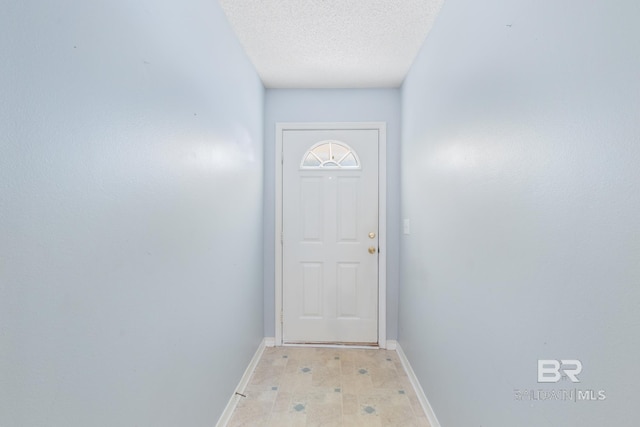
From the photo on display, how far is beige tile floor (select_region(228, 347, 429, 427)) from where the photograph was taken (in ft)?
6.33

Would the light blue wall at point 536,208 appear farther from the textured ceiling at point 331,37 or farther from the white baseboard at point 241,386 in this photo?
the white baseboard at point 241,386

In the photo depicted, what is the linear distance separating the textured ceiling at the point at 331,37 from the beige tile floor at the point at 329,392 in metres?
2.40

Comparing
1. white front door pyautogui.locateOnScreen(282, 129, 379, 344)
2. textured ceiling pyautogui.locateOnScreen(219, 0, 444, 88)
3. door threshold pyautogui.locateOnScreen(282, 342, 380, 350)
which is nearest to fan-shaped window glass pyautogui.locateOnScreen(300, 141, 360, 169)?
white front door pyautogui.locateOnScreen(282, 129, 379, 344)

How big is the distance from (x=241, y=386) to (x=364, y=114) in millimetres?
2440

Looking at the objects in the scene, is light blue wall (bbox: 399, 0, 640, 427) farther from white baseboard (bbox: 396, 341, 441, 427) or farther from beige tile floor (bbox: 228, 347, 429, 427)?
beige tile floor (bbox: 228, 347, 429, 427)

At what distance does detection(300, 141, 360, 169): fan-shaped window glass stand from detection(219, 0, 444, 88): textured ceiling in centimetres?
55

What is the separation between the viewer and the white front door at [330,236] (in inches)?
116

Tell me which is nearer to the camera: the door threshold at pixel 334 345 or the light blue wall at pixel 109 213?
the light blue wall at pixel 109 213

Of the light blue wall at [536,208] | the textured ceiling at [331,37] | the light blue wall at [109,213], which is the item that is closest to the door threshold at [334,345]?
the light blue wall at [536,208]

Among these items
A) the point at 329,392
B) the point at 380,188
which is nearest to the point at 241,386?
the point at 329,392

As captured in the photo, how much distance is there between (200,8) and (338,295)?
7.86ft

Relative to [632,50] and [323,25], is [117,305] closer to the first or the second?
[632,50]

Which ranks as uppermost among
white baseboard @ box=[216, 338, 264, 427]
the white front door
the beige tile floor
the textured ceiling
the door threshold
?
the textured ceiling

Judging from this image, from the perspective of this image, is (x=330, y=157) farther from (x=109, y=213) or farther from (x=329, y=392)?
(x=109, y=213)
